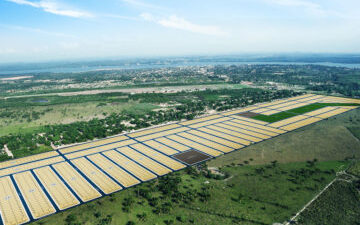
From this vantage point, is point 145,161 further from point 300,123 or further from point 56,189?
point 300,123

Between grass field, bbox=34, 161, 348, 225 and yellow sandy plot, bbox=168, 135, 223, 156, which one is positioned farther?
yellow sandy plot, bbox=168, 135, 223, 156

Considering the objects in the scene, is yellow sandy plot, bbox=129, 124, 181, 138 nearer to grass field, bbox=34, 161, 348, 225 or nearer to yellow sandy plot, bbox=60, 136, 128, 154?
yellow sandy plot, bbox=60, 136, 128, 154

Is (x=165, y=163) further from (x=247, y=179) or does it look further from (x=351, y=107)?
(x=351, y=107)

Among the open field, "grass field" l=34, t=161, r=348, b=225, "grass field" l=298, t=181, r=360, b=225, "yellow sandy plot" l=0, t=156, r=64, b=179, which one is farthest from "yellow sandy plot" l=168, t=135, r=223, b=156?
"yellow sandy plot" l=0, t=156, r=64, b=179

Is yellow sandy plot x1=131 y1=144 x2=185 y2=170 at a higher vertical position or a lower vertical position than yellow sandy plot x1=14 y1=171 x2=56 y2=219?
higher

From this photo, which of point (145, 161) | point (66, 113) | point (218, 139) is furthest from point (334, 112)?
point (66, 113)

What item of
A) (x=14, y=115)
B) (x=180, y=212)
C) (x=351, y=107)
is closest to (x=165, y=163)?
(x=180, y=212)
